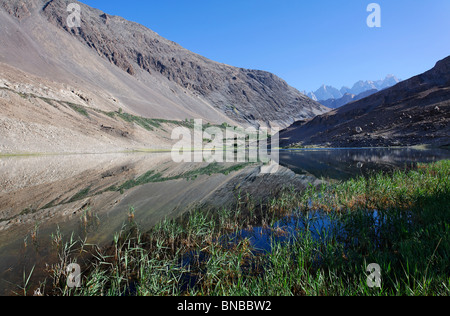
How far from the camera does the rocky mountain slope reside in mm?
58750

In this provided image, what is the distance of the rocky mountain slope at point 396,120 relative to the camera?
58750 millimetres

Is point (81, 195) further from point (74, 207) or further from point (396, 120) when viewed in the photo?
point (396, 120)

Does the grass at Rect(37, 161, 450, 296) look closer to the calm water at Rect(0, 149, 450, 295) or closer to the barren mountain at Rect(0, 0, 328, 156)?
the calm water at Rect(0, 149, 450, 295)

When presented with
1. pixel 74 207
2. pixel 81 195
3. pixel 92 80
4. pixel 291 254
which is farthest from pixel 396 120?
pixel 92 80

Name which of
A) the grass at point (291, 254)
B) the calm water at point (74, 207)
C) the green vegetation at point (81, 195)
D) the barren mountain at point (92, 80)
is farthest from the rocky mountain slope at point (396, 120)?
the green vegetation at point (81, 195)

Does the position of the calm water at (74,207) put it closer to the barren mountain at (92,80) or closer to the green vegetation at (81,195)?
the green vegetation at (81,195)

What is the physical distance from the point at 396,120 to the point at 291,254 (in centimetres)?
8600

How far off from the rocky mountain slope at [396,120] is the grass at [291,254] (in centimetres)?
5958

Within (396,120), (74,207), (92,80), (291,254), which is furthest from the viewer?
(92,80)

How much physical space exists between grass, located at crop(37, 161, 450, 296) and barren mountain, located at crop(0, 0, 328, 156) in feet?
145

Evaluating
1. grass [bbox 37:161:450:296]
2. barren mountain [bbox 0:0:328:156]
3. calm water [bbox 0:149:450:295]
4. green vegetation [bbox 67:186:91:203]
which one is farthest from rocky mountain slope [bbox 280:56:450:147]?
green vegetation [bbox 67:186:91:203]

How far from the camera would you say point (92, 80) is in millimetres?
96875

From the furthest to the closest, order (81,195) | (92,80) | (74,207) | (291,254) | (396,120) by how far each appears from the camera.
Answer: (92,80), (396,120), (81,195), (74,207), (291,254)
